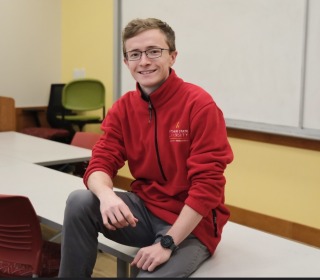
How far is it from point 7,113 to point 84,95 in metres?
1.07

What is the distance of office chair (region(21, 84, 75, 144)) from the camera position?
5.31 m

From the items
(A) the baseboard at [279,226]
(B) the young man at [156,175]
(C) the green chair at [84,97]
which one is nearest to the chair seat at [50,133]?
(C) the green chair at [84,97]

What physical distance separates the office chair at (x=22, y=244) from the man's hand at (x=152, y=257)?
0.67 metres

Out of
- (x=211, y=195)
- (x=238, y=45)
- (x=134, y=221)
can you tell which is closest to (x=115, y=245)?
(x=134, y=221)

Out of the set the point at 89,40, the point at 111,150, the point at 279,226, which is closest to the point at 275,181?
the point at 279,226

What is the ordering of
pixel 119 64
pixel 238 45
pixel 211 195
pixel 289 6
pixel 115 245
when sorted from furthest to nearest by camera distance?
pixel 119 64 < pixel 238 45 < pixel 289 6 < pixel 115 245 < pixel 211 195

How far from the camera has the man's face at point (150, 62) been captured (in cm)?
166

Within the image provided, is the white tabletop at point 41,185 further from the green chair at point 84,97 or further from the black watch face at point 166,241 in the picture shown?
the green chair at point 84,97

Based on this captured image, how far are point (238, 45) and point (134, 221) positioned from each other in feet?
8.86

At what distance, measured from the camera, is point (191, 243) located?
1584 mm

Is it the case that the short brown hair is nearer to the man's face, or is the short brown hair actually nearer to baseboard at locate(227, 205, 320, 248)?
the man's face

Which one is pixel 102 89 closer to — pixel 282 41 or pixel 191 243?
pixel 282 41

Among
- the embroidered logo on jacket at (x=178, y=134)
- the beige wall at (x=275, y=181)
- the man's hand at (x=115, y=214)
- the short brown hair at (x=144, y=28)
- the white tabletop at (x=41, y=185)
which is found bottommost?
the beige wall at (x=275, y=181)

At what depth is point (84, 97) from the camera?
5383 mm
